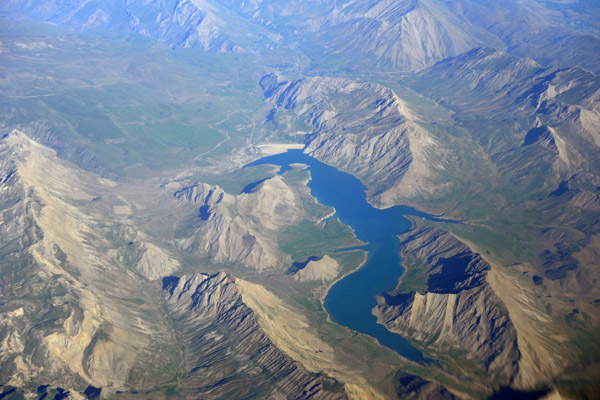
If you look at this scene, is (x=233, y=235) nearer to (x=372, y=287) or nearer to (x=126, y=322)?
(x=372, y=287)

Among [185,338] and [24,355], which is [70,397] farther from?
[185,338]

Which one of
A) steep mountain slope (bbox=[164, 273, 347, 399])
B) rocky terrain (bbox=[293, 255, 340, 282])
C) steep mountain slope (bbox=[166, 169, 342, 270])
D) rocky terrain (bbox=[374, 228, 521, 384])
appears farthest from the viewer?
steep mountain slope (bbox=[166, 169, 342, 270])

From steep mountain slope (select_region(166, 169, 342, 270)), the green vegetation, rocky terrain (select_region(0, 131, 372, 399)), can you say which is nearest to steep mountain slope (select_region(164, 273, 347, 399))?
rocky terrain (select_region(0, 131, 372, 399))

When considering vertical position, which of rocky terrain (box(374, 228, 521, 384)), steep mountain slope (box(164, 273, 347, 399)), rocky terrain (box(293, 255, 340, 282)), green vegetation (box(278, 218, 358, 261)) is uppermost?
steep mountain slope (box(164, 273, 347, 399))

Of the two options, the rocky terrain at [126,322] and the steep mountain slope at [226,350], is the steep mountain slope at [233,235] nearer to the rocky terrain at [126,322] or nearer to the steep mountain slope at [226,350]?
the rocky terrain at [126,322]

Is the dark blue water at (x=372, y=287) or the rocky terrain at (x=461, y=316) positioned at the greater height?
the rocky terrain at (x=461, y=316)

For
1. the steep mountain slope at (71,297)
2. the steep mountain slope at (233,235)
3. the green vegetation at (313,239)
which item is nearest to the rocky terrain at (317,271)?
the steep mountain slope at (233,235)

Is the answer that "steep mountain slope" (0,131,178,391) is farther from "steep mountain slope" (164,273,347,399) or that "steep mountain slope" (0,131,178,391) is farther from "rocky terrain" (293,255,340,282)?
"rocky terrain" (293,255,340,282)

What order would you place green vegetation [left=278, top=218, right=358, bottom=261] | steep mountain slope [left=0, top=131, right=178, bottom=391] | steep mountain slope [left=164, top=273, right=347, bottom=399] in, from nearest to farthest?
steep mountain slope [left=164, top=273, right=347, bottom=399] → steep mountain slope [left=0, top=131, right=178, bottom=391] → green vegetation [left=278, top=218, right=358, bottom=261]

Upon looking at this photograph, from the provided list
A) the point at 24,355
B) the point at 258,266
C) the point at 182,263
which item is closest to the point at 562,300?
the point at 258,266

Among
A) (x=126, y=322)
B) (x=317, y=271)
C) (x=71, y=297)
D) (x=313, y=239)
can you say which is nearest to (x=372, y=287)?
(x=317, y=271)

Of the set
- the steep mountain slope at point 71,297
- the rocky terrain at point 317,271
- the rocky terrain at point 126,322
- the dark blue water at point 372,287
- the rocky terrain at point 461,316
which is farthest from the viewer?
the rocky terrain at point 317,271
